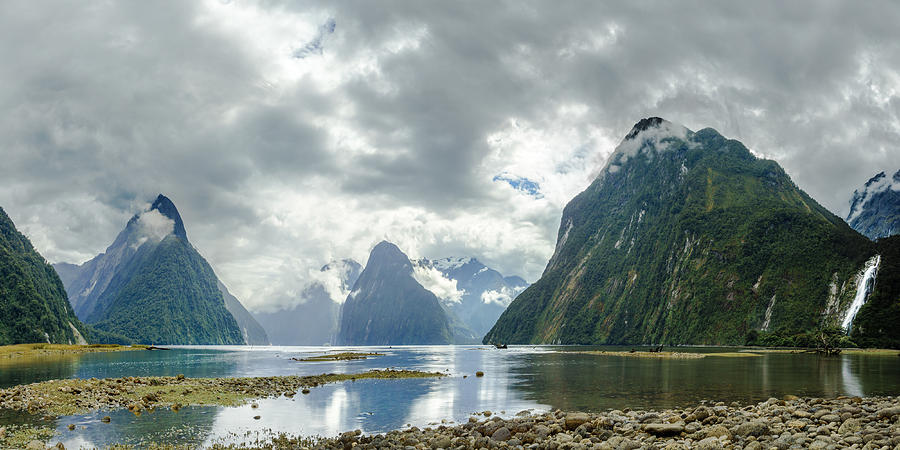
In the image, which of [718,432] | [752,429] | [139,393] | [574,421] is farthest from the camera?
[139,393]

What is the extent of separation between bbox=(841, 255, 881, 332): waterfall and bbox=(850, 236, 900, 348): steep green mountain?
39.7ft

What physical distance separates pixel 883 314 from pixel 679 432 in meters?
147

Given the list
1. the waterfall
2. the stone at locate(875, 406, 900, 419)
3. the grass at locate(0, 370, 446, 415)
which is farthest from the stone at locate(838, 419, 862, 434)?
the waterfall

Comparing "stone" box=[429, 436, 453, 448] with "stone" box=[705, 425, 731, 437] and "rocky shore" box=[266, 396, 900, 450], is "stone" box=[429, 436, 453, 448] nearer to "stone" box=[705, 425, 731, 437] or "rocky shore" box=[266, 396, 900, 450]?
"rocky shore" box=[266, 396, 900, 450]

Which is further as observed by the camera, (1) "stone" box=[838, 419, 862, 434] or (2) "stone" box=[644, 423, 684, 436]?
(2) "stone" box=[644, 423, 684, 436]

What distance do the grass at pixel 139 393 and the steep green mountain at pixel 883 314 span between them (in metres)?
137

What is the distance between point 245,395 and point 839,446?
46.6 metres

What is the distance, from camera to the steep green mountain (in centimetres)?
13312

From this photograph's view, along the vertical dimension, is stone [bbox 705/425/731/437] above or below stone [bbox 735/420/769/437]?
below

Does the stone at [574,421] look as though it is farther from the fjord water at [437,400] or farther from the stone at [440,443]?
the fjord water at [437,400]

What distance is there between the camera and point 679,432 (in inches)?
1067

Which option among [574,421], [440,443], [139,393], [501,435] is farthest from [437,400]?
[139,393]

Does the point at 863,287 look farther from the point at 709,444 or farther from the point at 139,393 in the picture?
the point at 139,393

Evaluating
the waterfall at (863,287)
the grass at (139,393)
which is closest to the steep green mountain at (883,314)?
→ the waterfall at (863,287)
